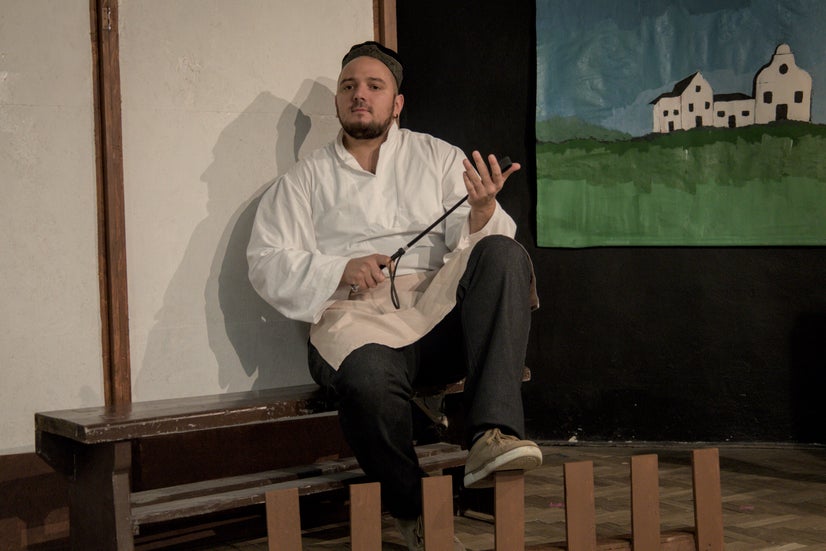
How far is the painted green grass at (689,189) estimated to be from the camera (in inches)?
161

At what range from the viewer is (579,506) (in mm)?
2150

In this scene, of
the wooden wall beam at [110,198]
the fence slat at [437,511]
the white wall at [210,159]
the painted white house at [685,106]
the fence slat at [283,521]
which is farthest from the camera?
the painted white house at [685,106]

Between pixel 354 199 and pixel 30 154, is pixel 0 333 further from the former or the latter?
pixel 354 199

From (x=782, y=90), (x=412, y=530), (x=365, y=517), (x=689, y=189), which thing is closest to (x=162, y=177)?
(x=412, y=530)

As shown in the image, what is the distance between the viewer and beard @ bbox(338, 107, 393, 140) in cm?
295

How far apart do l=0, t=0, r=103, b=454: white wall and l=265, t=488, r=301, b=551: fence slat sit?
3.58 ft

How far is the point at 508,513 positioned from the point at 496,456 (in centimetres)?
13

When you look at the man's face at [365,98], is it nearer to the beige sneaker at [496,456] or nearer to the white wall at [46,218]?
the white wall at [46,218]

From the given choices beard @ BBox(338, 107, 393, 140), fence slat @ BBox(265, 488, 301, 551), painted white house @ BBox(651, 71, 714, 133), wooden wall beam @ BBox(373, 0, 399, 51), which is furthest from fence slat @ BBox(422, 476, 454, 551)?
painted white house @ BBox(651, 71, 714, 133)

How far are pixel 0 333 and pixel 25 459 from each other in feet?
1.19

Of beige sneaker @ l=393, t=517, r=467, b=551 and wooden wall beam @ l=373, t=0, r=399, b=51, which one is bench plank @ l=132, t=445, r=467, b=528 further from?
wooden wall beam @ l=373, t=0, r=399, b=51

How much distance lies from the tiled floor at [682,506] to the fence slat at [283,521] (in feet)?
2.73

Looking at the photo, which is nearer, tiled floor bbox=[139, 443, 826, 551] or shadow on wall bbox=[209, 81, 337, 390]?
tiled floor bbox=[139, 443, 826, 551]

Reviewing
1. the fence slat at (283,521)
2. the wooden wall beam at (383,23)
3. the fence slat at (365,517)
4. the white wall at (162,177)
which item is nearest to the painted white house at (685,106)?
the wooden wall beam at (383,23)
